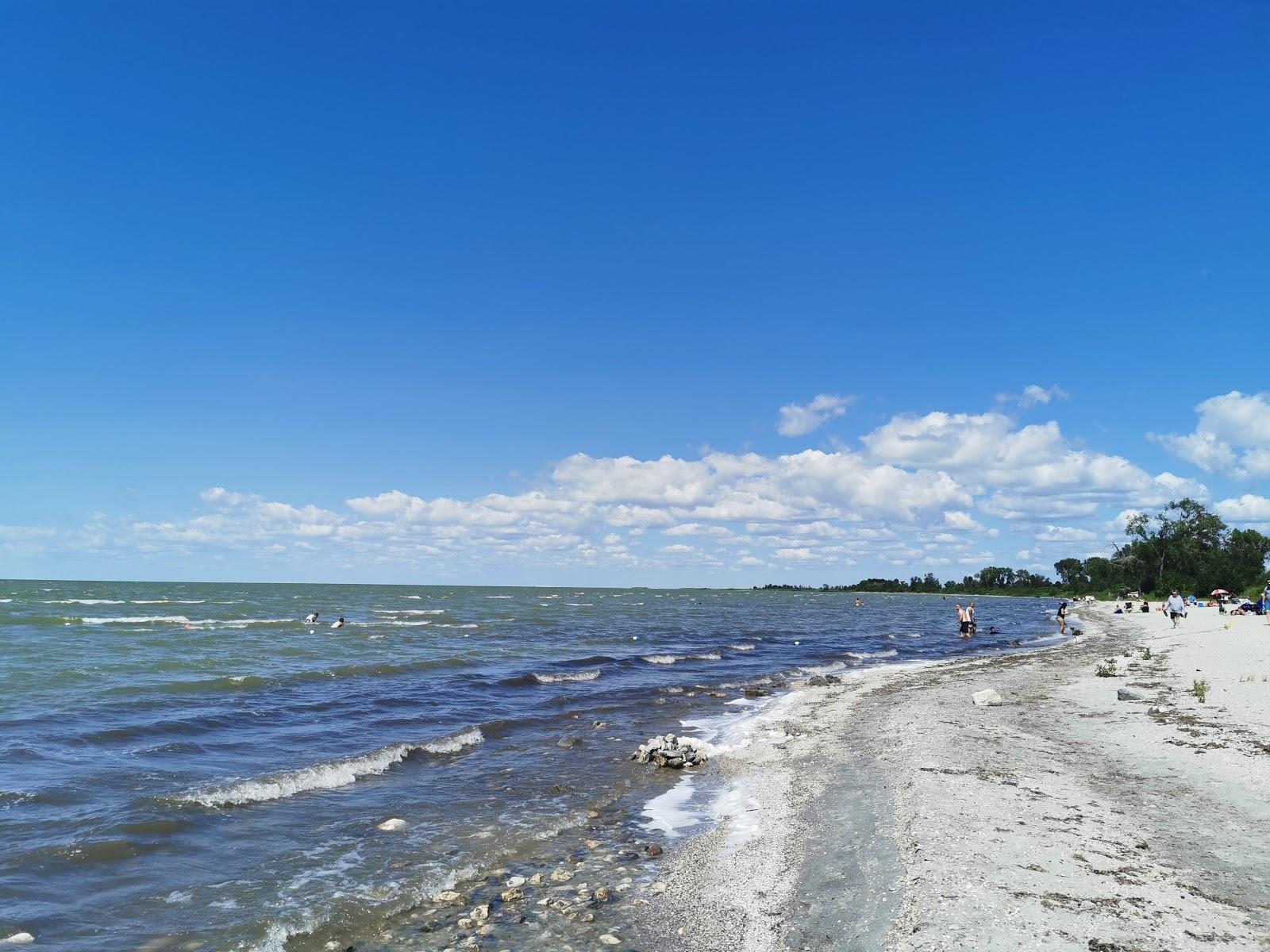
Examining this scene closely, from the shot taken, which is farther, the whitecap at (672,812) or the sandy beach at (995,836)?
the whitecap at (672,812)

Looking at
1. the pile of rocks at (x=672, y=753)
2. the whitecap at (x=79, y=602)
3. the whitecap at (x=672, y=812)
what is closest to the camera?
the whitecap at (x=672, y=812)

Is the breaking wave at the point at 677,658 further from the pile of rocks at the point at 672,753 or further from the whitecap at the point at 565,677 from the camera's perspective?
the pile of rocks at the point at 672,753

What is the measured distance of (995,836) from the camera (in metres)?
8.95

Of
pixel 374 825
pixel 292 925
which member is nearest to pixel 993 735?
pixel 374 825

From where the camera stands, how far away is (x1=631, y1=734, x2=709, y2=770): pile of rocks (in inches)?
619

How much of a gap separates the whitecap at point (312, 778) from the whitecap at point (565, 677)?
12066 millimetres

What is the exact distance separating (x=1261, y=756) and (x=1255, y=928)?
24.9 ft

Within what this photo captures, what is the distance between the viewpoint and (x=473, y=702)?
24047mm

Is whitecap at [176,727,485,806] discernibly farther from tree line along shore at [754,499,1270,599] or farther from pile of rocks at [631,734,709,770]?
tree line along shore at [754,499,1270,599]

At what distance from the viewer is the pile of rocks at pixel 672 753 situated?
15.7m

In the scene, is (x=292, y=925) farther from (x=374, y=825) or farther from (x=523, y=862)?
(x=374, y=825)

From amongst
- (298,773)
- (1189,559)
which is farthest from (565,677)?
(1189,559)

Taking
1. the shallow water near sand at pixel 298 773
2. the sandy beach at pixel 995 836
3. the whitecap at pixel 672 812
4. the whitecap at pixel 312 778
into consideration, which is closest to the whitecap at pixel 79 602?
the shallow water near sand at pixel 298 773

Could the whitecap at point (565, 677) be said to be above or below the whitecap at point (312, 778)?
below
